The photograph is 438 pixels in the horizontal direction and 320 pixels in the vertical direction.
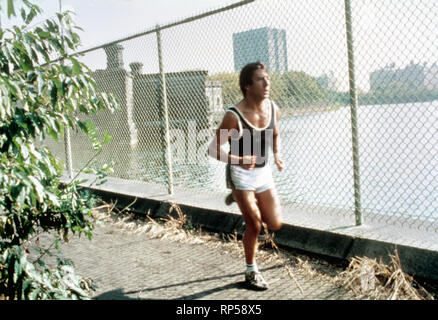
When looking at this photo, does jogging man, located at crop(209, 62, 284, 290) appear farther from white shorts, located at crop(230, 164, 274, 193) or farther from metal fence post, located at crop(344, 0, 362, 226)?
metal fence post, located at crop(344, 0, 362, 226)

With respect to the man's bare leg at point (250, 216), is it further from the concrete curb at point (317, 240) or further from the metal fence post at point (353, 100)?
the metal fence post at point (353, 100)

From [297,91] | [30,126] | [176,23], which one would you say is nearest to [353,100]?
[297,91]

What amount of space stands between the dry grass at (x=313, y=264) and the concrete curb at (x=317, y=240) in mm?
67

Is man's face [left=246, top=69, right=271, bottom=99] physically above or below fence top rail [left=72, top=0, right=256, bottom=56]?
below

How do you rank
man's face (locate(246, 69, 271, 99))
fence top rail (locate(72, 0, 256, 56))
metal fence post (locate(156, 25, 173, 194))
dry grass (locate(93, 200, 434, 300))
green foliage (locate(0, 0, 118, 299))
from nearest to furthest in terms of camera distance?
green foliage (locate(0, 0, 118, 299)) → dry grass (locate(93, 200, 434, 300)) → man's face (locate(246, 69, 271, 99)) → fence top rail (locate(72, 0, 256, 56)) → metal fence post (locate(156, 25, 173, 194))

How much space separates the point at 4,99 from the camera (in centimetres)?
177

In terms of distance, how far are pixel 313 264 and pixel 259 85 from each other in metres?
1.76

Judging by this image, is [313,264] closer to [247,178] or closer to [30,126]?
[247,178]

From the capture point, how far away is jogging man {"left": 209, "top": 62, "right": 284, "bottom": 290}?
3369 mm

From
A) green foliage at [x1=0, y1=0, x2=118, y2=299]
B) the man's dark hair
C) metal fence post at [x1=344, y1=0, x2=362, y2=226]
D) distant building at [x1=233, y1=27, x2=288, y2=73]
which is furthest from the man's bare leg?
distant building at [x1=233, y1=27, x2=288, y2=73]

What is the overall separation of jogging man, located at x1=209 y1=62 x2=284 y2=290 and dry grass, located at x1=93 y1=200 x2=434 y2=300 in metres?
0.56

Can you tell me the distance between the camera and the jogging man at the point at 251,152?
3.37 m

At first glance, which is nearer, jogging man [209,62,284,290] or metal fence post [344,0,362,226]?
jogging man [209,62,284,290]

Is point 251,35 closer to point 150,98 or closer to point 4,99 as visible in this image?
point 150,98
